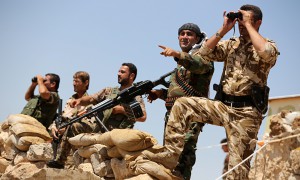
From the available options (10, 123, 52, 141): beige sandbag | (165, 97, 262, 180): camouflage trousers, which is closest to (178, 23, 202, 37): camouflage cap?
(165, 97, 262, 180): camouflage trousers

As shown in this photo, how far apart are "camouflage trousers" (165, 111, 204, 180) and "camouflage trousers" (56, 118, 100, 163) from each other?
7.01 ft

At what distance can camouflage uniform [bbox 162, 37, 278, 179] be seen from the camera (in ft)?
15.4

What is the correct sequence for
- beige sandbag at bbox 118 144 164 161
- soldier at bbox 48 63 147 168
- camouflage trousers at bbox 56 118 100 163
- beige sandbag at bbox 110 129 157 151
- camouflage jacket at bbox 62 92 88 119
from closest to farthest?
beige sandbag at bbox 118 144 164 161 → beige sandbag at bbox 110 129 157 151 → soldier at bbox 48 63 147 168 → camouflage trousers at bbox 56 118 100 163 → camouflage jacket at bbox 62 92 88 119

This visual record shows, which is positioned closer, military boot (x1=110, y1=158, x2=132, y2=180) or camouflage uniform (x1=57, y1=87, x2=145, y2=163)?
military boot (x1=110, y1=158, x2=132, y2=180)

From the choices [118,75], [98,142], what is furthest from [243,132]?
[118,75]

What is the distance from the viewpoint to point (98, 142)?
6172 millimetres

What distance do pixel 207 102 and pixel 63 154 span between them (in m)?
3.15

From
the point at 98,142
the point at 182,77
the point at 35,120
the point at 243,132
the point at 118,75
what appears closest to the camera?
the point at 243,132

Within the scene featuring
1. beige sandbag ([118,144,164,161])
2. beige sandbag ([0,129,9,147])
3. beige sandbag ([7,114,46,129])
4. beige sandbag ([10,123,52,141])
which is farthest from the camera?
beige sandbag ([0,129,9,147])

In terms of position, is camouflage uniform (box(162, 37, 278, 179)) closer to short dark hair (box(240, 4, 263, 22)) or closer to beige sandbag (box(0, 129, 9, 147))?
short dark hair (box(240, 4, 263, 22))

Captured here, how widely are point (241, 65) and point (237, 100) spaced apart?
34cm

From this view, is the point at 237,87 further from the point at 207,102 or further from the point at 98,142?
the point at 98,142

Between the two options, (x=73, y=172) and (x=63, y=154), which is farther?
(x=63, y=154)

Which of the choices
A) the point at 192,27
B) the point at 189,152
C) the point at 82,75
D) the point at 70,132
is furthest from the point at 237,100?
the point at 82,75
